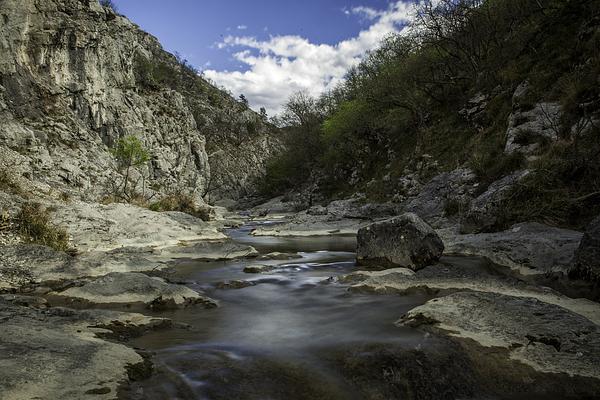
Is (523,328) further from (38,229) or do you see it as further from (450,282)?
(38,229)

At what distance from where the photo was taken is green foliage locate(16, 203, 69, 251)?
1158 cm

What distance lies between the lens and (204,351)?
17.5ft

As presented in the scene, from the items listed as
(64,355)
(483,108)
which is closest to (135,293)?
(64,355)

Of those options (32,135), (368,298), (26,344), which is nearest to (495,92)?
(368,298)

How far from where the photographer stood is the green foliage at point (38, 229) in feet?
38.0

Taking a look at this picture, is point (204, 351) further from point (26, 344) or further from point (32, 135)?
point (32, 135)

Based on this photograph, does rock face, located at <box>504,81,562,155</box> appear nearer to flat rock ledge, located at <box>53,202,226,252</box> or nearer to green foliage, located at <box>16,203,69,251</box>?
flat rock ledge, located at <box>53,202,226,252</box>

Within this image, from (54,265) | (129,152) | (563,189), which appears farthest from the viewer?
(129,152)

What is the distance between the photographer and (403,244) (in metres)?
10.7

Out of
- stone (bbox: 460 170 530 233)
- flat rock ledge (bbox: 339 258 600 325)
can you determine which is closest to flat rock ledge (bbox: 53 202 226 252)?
flat rock ledge (bbox: 339 258 600 325)

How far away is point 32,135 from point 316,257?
20921 millimetres

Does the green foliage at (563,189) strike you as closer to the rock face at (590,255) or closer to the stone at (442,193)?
the rock face at (590,255)

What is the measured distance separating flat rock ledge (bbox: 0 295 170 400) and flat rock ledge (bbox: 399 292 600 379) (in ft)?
13.5

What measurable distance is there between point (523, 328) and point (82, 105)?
40775 mm
